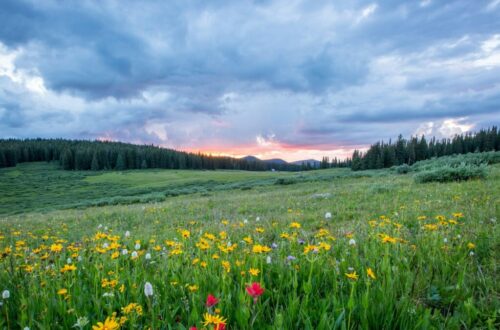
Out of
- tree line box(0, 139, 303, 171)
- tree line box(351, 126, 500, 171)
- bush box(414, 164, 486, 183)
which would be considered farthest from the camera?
tree line box(0, 139, 303, 171)

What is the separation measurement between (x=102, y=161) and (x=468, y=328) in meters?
143

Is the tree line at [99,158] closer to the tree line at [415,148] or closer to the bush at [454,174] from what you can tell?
the tree line at [415,148]

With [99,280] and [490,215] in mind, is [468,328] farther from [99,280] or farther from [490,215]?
[490,215]

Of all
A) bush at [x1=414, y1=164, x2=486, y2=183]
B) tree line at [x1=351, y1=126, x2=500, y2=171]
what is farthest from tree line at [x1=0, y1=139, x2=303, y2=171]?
bush at [x1=414, y1=164, x2=486, y2=183]

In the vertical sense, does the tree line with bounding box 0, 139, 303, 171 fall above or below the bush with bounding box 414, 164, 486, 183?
above

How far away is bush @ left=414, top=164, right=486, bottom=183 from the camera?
1311 centimetres

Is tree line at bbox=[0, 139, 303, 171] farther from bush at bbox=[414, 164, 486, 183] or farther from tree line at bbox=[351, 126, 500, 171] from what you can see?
bush at bbox=[414, 164, 486, 183]

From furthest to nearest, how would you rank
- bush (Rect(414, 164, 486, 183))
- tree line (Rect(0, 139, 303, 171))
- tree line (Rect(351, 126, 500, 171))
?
tree line (Rect(0, 139, 303, 171)), tree line (Rect(351, 126, 500, 171)), bush (Rect(414, 164, 486, 183))

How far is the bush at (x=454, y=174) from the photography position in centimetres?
1311

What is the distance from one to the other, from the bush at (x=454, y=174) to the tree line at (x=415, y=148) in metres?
77.1

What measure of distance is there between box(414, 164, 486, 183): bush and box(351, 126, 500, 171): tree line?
253 ft

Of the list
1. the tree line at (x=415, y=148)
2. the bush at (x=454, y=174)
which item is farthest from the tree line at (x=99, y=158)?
the bush at (x=454, y=174)

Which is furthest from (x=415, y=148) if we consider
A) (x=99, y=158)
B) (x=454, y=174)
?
(x=99, y=158)

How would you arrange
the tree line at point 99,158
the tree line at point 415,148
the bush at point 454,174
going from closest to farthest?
1. the bush at point 454,174
2. the tree line at point 415,148
3. the tree line at point 99,158
